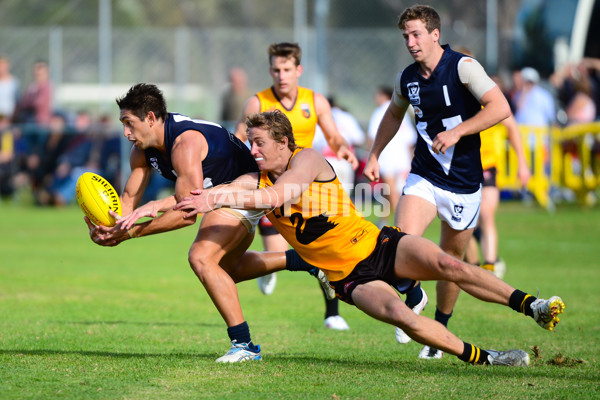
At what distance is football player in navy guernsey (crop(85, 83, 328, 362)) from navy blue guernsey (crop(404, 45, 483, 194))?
141 centimetres

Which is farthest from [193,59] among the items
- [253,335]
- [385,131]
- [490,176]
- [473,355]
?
[473,355]

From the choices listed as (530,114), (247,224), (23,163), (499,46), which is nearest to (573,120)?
(530,114)

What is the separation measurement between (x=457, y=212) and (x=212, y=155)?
189cm

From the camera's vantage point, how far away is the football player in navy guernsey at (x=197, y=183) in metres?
6.11

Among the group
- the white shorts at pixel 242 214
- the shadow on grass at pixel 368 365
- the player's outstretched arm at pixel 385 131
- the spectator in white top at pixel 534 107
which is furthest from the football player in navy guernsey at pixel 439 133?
the spectator in white top at pixel 534 107

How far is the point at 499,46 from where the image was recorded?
73.7 feet

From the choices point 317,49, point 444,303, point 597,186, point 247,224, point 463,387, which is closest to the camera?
point 463,387

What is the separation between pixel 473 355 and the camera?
586 centimetres

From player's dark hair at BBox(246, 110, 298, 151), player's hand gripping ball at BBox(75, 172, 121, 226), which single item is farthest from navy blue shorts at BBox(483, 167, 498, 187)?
player's hand gripping ball at BBox(75, 172, 121, 226)

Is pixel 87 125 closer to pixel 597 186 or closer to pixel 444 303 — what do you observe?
pixel 597 186

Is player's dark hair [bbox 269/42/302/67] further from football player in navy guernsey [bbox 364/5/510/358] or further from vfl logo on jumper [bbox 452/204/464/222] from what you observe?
vfl logo on jumper [bbox 452/204/464/222]

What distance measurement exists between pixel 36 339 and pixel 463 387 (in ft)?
11.8

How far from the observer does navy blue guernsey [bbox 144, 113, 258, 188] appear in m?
6.39

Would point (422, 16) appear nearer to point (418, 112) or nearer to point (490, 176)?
point (418, 112)
